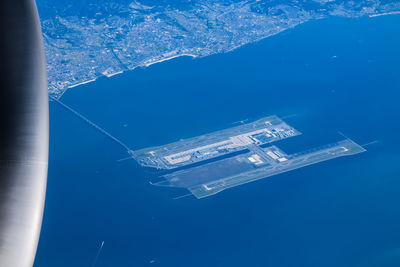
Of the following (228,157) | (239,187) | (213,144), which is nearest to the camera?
(239,187)

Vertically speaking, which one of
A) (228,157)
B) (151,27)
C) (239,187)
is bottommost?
(239,187)

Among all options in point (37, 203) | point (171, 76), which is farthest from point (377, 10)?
point (37, 203)

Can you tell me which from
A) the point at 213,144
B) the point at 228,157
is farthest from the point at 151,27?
the point at 228,157

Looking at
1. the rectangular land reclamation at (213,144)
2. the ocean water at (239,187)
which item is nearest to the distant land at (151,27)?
the ocean water at (239,187)

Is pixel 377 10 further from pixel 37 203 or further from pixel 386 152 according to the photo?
pixel 37 203

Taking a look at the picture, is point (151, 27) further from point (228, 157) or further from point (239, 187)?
point (239, 187)

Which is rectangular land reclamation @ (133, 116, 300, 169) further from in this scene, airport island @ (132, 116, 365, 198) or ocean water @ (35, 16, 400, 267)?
ocean water @ (35, 16, 400, 267)
